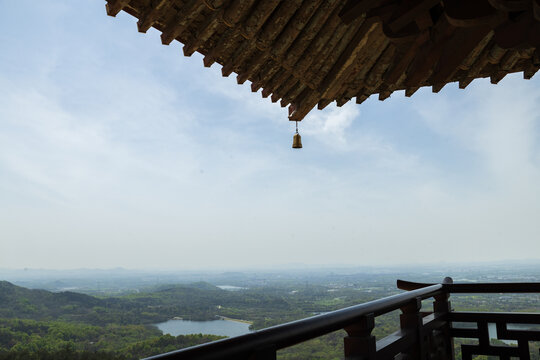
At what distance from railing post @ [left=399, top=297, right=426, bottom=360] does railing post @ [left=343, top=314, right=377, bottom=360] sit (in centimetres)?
65

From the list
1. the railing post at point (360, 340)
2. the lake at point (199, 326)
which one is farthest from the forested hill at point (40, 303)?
the railing post at point (360, 340)

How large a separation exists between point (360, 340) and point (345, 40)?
135cm

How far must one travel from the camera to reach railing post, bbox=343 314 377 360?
4.02ft

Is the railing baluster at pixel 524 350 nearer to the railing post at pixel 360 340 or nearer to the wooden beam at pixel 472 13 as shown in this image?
the railing post at pixel 360 340

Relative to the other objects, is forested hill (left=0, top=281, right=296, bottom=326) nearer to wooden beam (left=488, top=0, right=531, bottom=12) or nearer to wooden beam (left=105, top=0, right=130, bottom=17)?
wooden beam (left=105, top=0, right=130, bottom=17)

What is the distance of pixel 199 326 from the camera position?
77.3 ft

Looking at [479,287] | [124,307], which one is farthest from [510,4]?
[124,307]

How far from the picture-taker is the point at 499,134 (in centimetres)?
1487

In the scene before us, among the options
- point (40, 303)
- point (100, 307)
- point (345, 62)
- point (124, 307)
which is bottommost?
point (124, 307)

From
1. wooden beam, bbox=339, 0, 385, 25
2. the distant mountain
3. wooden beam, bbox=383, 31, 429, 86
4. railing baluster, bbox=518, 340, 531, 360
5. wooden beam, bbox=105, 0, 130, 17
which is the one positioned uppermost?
wooden beam, bbox=105, 0, 130, 17

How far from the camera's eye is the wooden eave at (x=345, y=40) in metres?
0.95

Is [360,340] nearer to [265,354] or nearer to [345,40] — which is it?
[265,354]

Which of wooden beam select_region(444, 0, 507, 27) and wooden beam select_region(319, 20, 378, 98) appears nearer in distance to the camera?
wooden beam select_region(444, 0, 507, 27)

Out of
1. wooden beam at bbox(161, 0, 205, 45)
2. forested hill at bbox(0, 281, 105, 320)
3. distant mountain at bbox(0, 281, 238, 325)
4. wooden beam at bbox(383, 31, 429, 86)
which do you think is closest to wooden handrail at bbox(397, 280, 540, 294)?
wooden beam at bbox(383, 31, 429, 86)
